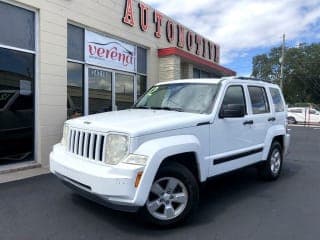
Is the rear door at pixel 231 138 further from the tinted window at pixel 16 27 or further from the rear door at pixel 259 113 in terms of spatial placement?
the tinted window at pixel 16 27

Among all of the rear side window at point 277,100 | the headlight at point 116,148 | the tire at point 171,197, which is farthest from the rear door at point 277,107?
the headlight at point 116,148

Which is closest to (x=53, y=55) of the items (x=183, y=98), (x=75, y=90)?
(x=75, y=90)

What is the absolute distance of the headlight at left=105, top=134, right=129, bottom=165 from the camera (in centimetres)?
414

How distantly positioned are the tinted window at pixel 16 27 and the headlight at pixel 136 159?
4.72 metres

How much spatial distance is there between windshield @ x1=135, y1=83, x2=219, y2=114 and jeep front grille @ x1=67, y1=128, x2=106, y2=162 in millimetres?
1510

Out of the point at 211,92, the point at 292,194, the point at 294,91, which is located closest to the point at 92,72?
the point at 211,92

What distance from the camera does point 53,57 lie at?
8.20m

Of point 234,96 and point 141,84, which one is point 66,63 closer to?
point 141,84

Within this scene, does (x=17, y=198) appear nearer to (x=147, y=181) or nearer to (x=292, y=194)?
(x=147, y=181)

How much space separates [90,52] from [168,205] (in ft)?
20.4

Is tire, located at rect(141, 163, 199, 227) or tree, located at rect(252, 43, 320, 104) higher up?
tree, located at rect(252, 43, 320, 104)

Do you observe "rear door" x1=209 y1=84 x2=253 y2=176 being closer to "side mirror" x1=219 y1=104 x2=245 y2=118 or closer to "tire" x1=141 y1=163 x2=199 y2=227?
"side mirror" x1=219 y1=104 x2=245 y2=118

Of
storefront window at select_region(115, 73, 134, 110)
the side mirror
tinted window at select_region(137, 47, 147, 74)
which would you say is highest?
tinted window at select_region(137, 47, 147, 74)

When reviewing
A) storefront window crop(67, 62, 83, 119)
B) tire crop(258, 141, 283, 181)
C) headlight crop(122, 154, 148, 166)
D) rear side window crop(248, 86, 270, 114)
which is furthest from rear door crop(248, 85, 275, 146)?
storefront window crop(67, 62, 83, 119)
